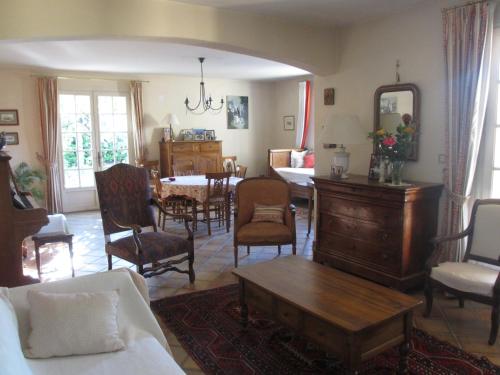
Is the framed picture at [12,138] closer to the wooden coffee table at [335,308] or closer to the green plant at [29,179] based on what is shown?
the green plant at [29,179]

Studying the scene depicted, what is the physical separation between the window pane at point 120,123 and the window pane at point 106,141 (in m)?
0.19

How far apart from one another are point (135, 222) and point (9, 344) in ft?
8.30

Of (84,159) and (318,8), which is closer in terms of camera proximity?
(318,8)

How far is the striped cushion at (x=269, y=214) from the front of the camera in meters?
4.25

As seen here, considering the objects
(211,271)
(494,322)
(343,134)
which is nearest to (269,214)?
(211,271)

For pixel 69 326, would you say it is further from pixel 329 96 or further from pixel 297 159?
pixel 297 159

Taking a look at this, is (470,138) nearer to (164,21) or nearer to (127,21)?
(164,21)

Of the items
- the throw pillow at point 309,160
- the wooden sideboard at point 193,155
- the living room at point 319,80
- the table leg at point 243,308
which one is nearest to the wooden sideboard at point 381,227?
the living room at point 319,80

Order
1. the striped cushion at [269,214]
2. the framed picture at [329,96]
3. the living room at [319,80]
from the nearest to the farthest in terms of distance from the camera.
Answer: the living room at [319,80]
the striped cushion at [269,214]
the framed picture at [329,96]

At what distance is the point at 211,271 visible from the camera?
13.8ft

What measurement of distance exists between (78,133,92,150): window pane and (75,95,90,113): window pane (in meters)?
0.44

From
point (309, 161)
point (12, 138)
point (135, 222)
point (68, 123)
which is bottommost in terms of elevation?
point (135, 222)

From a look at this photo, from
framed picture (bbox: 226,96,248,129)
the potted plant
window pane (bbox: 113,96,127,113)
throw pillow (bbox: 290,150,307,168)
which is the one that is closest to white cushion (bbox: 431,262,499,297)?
the potted plant

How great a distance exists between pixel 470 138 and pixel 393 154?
2.01 feet
